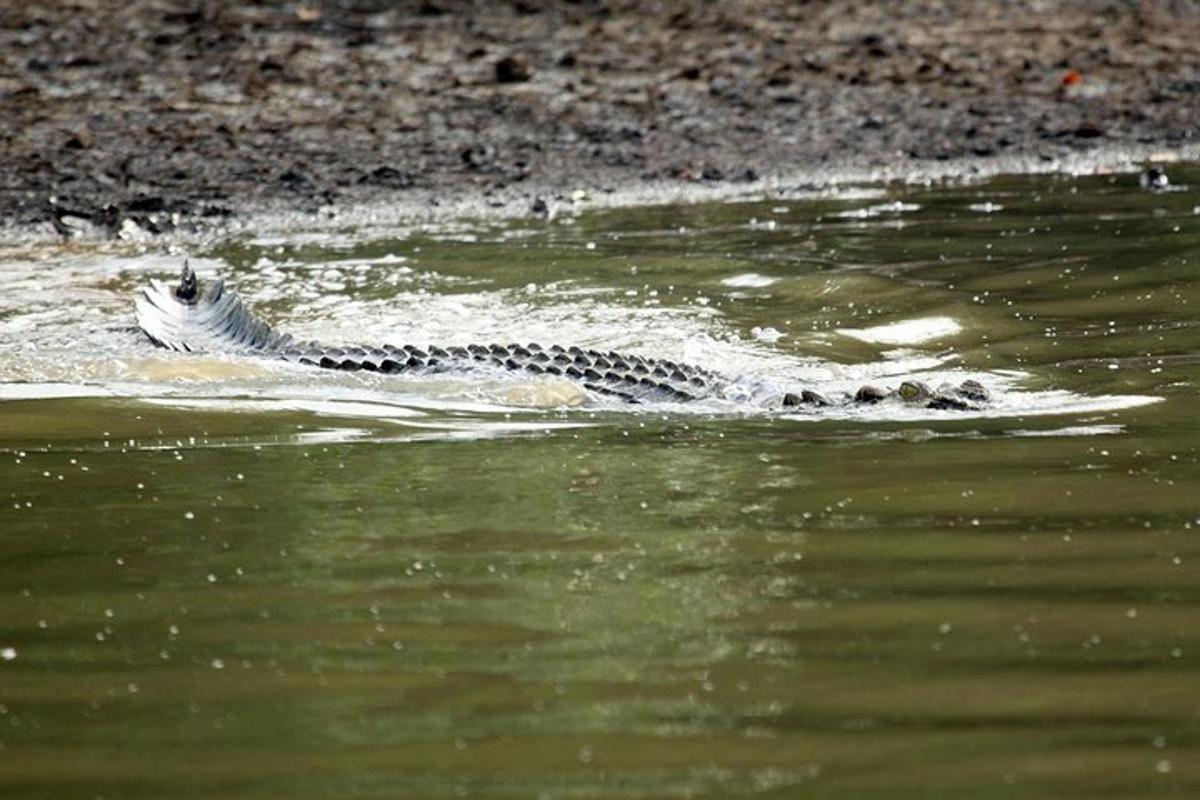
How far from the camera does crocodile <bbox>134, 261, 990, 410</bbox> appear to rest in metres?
5.59

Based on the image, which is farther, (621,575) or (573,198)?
(573,198)

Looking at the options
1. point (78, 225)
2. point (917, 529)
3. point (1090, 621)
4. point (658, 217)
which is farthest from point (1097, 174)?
point (1090, 621)

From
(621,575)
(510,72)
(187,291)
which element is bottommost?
(187,291)

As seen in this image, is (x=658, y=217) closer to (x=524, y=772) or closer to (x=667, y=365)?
(x=667, y=365)

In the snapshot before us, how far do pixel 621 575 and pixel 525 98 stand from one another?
8.13m

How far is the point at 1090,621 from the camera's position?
10.6 feet

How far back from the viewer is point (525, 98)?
11461 millimetres

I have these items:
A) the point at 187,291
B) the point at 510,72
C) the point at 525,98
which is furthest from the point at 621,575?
the point at 510,72

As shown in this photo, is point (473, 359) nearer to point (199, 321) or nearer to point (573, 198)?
point (199, 321)

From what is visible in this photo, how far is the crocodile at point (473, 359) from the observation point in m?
5.59

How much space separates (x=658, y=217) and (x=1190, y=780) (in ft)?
23.1

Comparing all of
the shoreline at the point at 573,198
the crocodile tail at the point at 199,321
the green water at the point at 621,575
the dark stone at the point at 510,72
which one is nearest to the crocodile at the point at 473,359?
the crocodile tail at the point at 199,321

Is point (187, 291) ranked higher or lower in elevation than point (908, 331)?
higher

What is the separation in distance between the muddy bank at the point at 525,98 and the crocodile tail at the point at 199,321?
2218 millimetres
